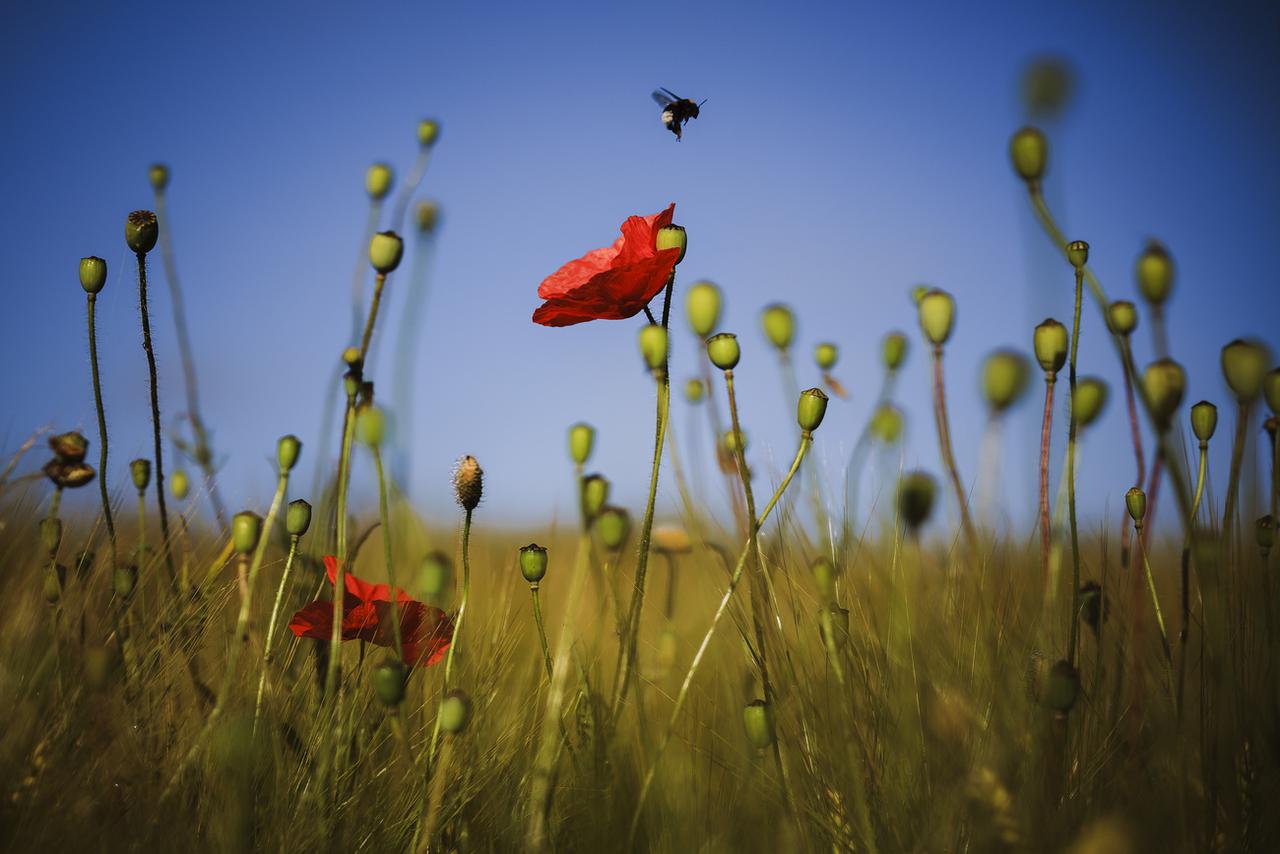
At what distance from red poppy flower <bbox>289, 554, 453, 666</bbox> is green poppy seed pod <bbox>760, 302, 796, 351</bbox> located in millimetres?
645

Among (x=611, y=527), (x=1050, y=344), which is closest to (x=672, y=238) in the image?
(x=611, y=527)

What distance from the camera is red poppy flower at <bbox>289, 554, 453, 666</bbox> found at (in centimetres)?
111

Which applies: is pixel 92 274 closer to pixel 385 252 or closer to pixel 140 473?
pixel 140 473

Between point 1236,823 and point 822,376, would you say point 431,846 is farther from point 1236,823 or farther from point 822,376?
point 822,376

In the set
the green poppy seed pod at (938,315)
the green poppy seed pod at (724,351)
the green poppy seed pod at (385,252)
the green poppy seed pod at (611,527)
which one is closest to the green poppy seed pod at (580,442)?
the green poppy seed pod at (611,527)

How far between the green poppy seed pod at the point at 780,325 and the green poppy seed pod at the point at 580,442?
38 centimetres

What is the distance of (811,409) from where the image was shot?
3.38 feet

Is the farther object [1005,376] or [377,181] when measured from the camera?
[377,181]

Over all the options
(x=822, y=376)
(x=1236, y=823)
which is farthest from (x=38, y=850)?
(x=822, y=376)

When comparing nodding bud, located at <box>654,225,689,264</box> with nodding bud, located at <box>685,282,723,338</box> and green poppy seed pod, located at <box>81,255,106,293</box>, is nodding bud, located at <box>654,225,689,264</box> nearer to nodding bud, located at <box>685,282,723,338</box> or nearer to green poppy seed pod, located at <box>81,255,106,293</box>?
nodding bud, located at <box>685,282,723,338</box>

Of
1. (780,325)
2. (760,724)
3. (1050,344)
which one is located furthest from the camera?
(780,325)

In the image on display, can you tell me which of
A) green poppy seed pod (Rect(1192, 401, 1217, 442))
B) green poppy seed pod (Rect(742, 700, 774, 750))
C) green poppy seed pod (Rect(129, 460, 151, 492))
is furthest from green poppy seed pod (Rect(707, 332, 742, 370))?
green poppy seed pod (Rect(129, 460, 151, 492))

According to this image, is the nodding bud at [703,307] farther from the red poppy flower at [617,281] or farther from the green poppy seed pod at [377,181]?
the green poppy seed pod at [377,181]

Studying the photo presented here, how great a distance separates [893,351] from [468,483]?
76 centimetres
